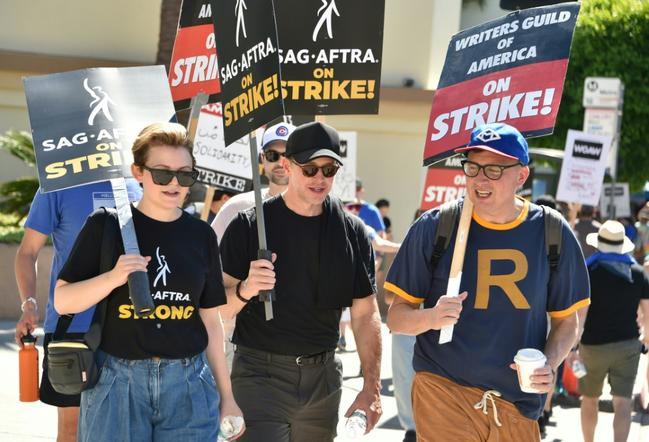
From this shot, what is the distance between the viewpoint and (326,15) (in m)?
5.52

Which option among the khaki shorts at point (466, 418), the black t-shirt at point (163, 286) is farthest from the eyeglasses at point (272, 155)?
the khaki shorts at point (466, 418)

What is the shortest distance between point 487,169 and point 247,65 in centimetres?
121

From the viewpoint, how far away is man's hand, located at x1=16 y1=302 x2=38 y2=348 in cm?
535

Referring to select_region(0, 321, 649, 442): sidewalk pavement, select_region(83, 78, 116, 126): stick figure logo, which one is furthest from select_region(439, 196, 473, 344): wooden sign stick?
select_region(0, 321, 649, 442): sidewalk pavement

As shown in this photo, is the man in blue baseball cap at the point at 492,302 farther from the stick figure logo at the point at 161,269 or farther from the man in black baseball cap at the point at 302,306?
the stick figure logo at the point at 161,269

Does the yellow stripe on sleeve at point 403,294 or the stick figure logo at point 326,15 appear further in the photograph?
the stick figure logo at point 326,15

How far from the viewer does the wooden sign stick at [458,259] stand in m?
4.50

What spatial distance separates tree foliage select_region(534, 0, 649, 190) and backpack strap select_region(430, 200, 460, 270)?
2072cm

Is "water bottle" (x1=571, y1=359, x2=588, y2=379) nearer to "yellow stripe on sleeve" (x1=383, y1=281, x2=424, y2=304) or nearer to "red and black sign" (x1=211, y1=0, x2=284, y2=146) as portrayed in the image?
"yellow stripe on sleeve" (x1=383, y1=281, x2=424, y2=304)

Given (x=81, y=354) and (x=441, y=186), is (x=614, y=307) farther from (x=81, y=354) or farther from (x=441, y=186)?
(x=81, y=354)

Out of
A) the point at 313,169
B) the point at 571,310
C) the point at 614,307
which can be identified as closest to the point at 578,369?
the point at 614,307

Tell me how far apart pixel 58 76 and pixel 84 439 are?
1.75 metres

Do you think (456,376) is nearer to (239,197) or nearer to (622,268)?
(239,197)

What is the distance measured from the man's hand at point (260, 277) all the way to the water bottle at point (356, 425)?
0.67 m
